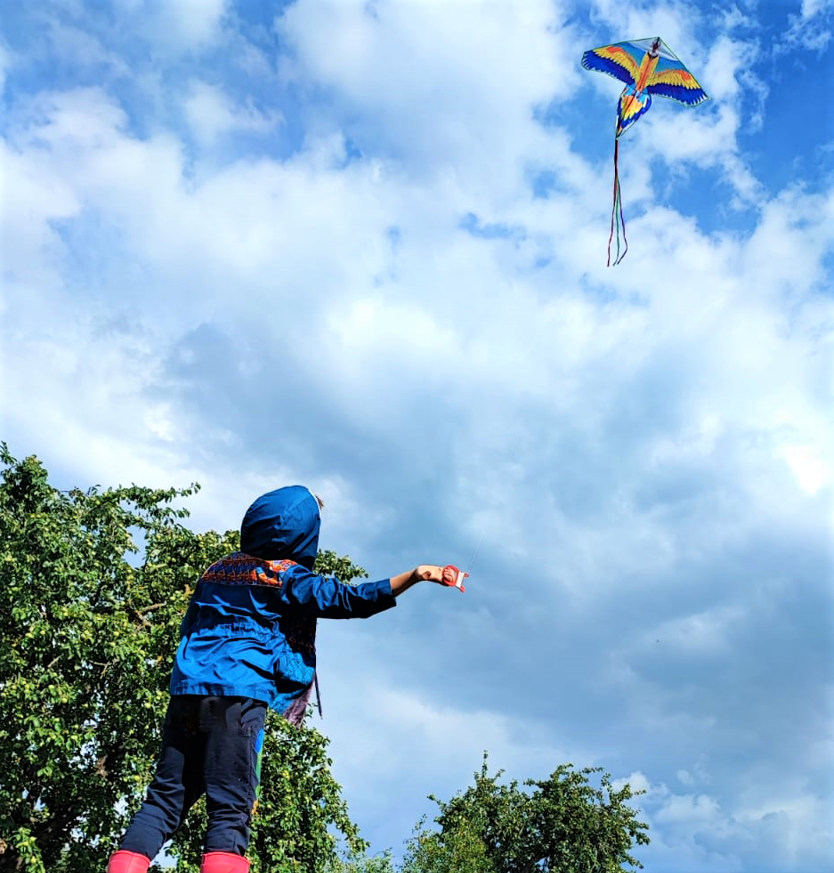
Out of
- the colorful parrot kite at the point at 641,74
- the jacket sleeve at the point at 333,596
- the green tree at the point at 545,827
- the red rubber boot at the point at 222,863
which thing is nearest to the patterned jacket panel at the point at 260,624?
the jacket sleeve at the point at 333,596

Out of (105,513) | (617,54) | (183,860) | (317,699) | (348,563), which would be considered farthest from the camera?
(348,563)

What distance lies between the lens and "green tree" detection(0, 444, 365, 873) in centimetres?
1580

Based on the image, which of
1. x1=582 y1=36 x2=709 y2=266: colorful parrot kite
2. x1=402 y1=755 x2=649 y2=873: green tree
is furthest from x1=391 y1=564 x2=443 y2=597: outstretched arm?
x1=402 y1=755 x2=649 y2=873: green tree

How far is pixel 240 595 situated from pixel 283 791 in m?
14.5

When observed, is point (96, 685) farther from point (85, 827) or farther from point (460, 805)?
point (460, 805)

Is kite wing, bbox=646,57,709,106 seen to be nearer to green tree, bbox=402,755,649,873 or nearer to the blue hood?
the blue hood

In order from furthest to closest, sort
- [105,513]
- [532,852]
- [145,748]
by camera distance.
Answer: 1. [532,852]
2. [105,513]
3. [145,748]

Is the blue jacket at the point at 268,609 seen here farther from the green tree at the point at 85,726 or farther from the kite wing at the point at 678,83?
the green tree at the point at 85,726

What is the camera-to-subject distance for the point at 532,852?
44.1 m

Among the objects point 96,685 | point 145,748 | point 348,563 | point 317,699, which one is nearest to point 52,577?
point 96,685

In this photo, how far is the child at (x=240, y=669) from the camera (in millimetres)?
3795

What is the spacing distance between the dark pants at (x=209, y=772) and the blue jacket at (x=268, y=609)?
9 cm

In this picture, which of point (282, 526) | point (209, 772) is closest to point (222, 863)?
point (209, 772)

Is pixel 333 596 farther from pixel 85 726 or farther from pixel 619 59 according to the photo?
pixel 85 726
